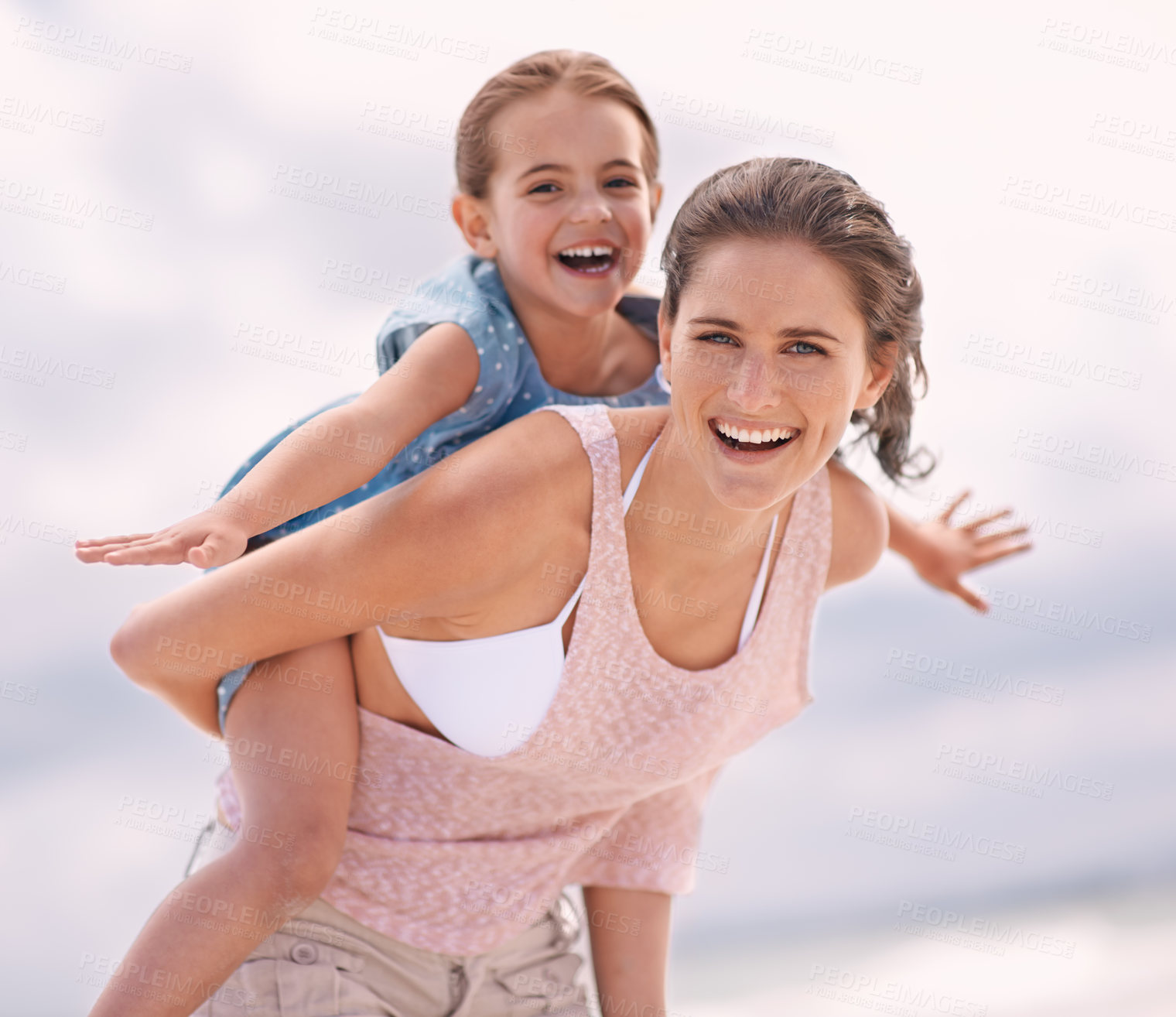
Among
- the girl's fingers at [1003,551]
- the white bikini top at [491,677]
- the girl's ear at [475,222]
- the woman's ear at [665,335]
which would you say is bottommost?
the white bikini top at [491,677]

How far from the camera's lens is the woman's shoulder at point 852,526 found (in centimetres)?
171

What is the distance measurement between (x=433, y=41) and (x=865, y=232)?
6.50 ft

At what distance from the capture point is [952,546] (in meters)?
2.07

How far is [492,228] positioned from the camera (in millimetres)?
1996

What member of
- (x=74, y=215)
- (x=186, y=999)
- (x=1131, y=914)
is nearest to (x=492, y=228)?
(x=186, y=999)

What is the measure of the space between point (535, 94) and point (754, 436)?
0.78 meters

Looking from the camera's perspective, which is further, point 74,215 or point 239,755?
point 74,215

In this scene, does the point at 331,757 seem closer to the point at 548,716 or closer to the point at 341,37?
the point at 548,716

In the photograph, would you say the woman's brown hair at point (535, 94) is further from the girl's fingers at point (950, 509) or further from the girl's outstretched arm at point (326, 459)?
the girl's fingers at point (950, 509)
